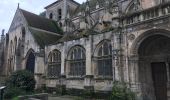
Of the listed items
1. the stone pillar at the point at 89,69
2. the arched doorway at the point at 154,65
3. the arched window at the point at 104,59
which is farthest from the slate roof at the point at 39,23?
the arched doorway at the point at 154,65

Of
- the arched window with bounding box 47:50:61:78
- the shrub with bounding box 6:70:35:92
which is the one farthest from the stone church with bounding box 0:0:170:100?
the shrub with bounding box 6:70:35:92

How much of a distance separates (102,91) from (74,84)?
12.5 ft

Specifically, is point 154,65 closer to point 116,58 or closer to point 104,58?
point 116,58

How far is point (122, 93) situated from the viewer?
12562mm

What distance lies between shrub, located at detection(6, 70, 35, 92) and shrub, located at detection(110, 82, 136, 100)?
34.4 feet

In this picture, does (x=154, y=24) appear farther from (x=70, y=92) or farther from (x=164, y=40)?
(x=70, y=92)

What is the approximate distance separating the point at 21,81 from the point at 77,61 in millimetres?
6182

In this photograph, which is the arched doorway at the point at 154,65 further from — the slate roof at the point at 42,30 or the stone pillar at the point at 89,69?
the slate roof at the point at 42,30

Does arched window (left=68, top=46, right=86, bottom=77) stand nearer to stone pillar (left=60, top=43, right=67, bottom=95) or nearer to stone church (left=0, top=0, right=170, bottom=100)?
stone church (left=0, top=0, right=170, bottom=100)

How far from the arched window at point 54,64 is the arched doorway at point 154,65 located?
10.2 meters

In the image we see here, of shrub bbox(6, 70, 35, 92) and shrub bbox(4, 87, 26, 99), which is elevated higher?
shrub bbox(6, 70, 35, 92)

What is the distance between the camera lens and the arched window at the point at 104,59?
15930 millimetres

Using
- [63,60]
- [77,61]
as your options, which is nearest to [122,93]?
[77,61]

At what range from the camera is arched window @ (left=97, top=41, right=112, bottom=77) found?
52.3 feet
